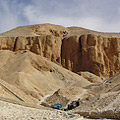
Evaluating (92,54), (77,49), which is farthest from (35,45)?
(92,54)

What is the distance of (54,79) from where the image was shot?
42406 mm

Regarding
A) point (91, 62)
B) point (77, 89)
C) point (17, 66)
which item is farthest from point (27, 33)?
point (77, 89)

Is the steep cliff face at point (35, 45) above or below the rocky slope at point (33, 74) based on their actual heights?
above

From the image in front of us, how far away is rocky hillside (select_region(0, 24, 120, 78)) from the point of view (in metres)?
57.2

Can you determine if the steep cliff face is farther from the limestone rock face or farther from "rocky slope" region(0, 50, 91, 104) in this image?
"rocky slope" region(0, 50, 91, 104)

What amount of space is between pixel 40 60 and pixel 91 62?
51.4 feet

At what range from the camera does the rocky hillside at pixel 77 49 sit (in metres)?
57.2

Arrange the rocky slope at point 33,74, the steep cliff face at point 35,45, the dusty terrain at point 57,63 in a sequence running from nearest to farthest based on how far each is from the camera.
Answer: the dusty terrain at point 57,63
the rocky slope at point 33,74
the steep cliff face at point 35,45

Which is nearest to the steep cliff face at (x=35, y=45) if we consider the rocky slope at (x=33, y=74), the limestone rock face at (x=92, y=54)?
the limestone rock face at (x=92, y=54)

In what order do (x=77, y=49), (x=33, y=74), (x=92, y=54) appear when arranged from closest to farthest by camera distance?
(x=33, y=74)
(x=92, y=54)
(x=77, y=49)

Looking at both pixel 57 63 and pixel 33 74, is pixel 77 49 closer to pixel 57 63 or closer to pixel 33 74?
pixel 57 63

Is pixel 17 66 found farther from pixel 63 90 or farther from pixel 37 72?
pixel 63 90

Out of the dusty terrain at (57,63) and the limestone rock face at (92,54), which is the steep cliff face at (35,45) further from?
the limestone rock face at (92,54)

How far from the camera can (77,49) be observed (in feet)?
197
